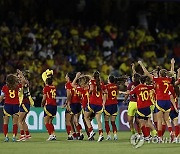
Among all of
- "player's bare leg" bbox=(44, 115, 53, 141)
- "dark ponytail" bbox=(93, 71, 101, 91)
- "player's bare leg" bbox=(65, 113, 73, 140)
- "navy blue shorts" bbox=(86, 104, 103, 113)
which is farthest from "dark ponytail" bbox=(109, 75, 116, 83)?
"player's bare leg" bbox=(44, 115, 53, 141)

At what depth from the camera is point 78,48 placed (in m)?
35.1

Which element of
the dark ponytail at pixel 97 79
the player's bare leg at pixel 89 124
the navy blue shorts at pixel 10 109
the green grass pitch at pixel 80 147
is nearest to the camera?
the green grass pitch at pixel 80 147

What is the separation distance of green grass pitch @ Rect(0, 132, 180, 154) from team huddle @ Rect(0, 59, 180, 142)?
63 cm

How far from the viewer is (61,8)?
38.0m

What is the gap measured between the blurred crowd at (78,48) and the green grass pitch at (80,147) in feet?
25.2

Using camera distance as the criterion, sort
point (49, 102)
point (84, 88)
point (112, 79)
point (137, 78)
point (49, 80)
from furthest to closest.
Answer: point (112, 79)
point (84, 88)
point (49, 102)
point (49, 80)
point (137, 78)

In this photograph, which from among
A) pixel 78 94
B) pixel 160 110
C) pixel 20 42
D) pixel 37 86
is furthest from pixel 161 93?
pixel 20 42

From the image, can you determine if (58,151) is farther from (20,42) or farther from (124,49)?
(124,49)

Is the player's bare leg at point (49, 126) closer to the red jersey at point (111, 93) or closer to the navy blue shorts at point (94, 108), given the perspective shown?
the navy blue shorts at point (94, 108)

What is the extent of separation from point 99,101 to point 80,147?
11.0 ft

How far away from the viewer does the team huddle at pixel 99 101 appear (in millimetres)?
22812

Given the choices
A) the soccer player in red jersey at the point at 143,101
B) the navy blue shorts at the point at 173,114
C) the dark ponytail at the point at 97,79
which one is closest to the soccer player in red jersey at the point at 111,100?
the dark ponytail at the point at 97,79

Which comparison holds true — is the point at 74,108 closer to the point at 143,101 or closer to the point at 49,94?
the point at 49,94

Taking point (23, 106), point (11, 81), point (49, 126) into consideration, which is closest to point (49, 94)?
point (23, 106)
